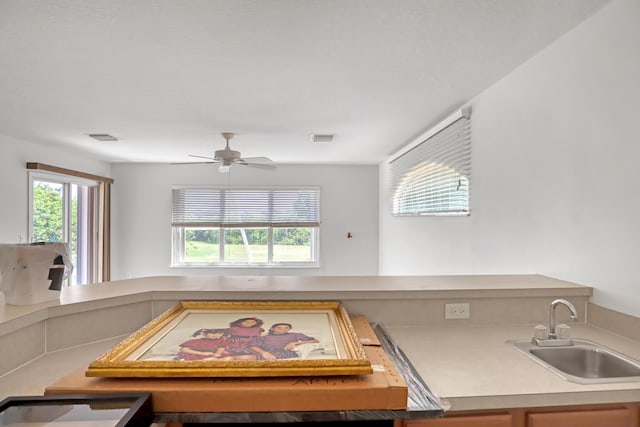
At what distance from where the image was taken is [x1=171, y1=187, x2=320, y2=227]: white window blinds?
641cm

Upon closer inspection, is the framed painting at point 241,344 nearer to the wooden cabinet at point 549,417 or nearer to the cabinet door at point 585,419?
the wooden cabinet at point 549,417

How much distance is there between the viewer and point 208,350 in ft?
3.73

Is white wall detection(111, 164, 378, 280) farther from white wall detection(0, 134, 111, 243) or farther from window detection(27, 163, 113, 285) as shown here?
white wall detection(0, 134, 111, 243)

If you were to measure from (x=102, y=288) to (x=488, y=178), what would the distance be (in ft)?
8.22

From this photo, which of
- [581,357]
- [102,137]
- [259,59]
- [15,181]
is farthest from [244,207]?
[581,357]

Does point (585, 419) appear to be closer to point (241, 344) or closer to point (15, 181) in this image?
point (241, 344)

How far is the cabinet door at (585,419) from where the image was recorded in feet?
3.58

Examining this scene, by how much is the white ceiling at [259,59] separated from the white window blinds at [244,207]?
8.92 feet

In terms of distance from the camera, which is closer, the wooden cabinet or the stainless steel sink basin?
the wooden cabinet

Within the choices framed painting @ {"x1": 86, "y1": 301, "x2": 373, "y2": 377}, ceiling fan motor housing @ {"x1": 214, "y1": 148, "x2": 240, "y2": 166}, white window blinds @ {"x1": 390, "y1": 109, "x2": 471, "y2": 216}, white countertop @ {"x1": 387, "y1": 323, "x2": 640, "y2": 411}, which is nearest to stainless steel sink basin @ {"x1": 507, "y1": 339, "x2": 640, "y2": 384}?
white countertop @ {"x1": 387, "y1": 323, "x2": 640, "y2": 411}

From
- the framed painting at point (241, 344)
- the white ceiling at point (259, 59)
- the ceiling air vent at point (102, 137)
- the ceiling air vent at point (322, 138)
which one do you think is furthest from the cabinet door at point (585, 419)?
the ceiling air vent at point (102, 137)

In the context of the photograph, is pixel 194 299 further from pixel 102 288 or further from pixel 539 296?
pixel 539 296

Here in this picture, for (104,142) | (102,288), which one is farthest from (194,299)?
(104,142)

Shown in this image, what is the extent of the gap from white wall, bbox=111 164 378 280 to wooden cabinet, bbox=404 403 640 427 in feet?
17.6
